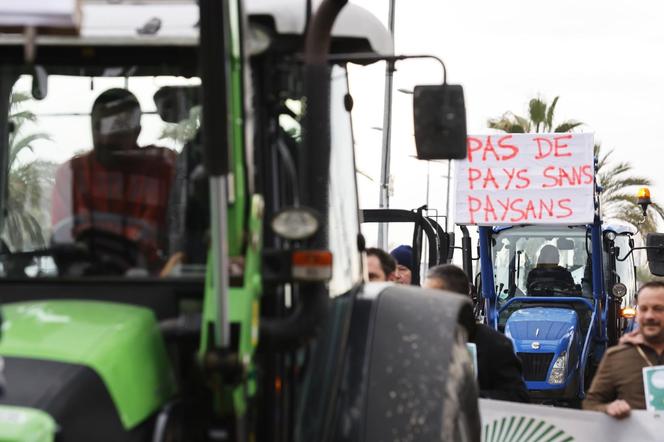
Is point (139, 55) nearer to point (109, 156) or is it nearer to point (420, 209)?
point (109, 156)

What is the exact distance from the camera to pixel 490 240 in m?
16.0

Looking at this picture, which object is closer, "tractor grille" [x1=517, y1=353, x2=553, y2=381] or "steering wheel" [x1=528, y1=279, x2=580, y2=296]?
"tractor grille" [x1=517, y1=353, x2=553, y2=381]

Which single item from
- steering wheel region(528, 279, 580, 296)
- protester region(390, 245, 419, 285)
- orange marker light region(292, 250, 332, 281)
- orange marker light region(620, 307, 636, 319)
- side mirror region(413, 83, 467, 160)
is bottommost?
orange marker light region(620, 307, 636, 319)

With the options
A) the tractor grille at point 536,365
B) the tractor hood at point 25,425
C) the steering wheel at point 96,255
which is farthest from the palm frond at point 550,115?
the tractor hood at point 25,425

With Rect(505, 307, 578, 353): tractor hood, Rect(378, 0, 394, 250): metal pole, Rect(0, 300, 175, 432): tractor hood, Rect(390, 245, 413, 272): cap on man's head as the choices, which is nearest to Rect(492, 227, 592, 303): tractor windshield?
Rect(505, 307, 578, 353): tractor hood

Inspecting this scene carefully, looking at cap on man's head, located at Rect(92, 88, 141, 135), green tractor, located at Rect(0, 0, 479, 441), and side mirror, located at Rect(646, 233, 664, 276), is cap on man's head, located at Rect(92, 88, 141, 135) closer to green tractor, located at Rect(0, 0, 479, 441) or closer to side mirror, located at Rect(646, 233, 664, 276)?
green tractor, located at Rect(0, 0, 479, 441)

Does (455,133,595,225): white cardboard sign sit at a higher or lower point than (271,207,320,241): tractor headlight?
lower

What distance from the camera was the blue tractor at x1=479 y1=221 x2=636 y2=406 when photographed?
14398mm

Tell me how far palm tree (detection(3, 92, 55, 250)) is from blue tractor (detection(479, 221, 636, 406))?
10.6 m

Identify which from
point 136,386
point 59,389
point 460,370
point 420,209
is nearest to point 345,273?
point 460,370

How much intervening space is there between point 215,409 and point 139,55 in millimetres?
1152

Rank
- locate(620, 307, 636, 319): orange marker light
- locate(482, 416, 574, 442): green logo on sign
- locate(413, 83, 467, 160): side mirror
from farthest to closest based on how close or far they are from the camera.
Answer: locate(620, 307, 636, 319): orange marker light, locate(482, 416, 574, 442): green logo on sign, locate(413, 83, 467, 160): side mirror

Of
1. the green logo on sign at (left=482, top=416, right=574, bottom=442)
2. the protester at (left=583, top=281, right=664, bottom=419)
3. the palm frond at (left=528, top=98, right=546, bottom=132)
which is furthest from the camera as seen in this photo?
the palm frond at (left=528, top=98, right=546, bottom=132)

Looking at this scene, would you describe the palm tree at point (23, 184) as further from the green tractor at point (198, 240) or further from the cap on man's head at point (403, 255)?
the cap on man's head at point (403, 255)
